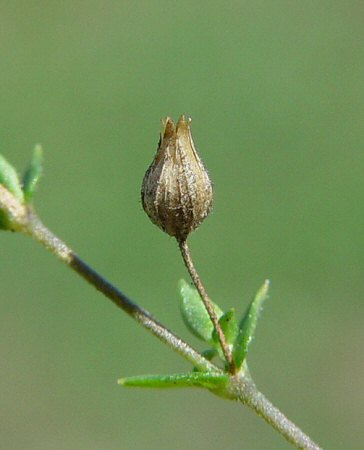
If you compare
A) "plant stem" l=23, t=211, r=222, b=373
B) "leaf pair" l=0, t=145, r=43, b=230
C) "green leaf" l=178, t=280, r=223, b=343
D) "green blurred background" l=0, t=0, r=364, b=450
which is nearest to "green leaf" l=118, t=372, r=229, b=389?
"plant stem" l=23, t=211, r=222, b=373

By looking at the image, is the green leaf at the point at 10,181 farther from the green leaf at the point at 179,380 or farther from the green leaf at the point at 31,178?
the green leaf at the point at 179,380

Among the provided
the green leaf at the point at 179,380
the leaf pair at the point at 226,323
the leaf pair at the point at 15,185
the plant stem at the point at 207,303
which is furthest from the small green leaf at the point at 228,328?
the leaf pair at the point at 15,185

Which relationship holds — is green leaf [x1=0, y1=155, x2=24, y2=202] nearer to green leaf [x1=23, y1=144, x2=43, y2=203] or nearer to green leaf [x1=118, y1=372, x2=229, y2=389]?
green leaf [x1=23, y1=144, x2=43, y2=203]

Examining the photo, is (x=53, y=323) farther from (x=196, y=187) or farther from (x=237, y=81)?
(x=196, y=187)

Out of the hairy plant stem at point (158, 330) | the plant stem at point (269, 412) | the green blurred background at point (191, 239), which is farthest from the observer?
the green blurred background at point (191, 239)

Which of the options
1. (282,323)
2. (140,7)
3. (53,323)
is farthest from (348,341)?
(140,7)
